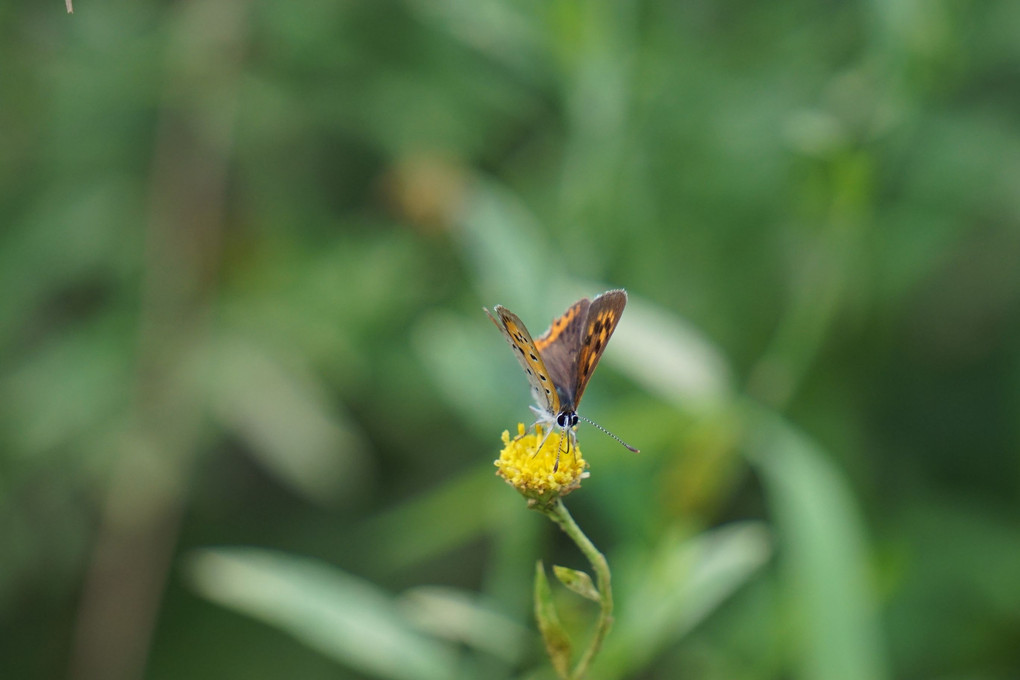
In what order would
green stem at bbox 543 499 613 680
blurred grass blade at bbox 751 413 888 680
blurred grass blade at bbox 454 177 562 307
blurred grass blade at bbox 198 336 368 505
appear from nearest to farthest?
1. green stem at bbox 543 499 613 680
2. blurred grass blade at bbox 751 413 888 680
3. blurred grass blade at bbox 454 177 562 307
4. blurred grass blade at bbox 198 336 368 505

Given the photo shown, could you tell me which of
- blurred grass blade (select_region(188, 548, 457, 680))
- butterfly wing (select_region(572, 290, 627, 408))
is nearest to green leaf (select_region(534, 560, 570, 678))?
butterfly wing (select_region(572, 290, 627, 408))

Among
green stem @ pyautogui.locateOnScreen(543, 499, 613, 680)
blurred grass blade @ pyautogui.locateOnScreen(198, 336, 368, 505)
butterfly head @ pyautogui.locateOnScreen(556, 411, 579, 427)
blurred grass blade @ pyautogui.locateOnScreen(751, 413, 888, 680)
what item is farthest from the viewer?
blurred grass blade @ pyautogui.locateOnScreen(198, 336, 368, 505)

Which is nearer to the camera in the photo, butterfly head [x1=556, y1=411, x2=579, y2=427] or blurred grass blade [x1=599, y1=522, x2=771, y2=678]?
butterfly head [x1=556, y1=411, x2=579, y2=427]

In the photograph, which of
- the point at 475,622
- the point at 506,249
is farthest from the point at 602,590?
the point at 506,249

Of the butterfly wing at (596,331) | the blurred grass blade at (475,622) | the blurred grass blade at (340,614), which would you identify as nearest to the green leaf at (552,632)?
the butterfly wing at (596,331)

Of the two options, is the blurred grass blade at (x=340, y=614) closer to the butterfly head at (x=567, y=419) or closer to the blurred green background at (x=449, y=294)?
the blurred green background at (x=449, y=294)

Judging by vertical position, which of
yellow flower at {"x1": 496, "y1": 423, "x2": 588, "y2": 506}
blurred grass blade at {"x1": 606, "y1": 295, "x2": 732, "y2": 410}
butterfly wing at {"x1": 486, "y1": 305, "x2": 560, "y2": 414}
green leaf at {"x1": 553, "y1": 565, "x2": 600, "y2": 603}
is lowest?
green leaf at {"x1": 553, "y1": 565, "x2": 600, "y2": 603}

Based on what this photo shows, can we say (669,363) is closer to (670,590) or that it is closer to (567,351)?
(670,590)

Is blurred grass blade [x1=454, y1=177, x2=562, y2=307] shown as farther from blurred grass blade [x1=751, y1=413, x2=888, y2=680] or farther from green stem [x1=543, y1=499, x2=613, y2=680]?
green stem [x1=543, y1=499, x2=613, y2=680]
